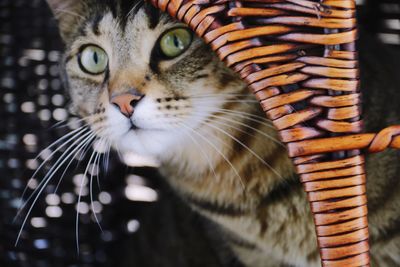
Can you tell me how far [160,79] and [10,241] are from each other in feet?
1.90

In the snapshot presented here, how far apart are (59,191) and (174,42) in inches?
20.2

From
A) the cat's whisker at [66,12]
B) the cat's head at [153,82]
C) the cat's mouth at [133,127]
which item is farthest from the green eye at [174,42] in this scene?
the cat's whisker at [66,12]

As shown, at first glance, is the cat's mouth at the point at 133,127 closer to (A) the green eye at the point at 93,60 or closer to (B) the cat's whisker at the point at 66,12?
(A) the green eye at the point at 93,60

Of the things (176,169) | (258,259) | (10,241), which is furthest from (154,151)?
(10,241)

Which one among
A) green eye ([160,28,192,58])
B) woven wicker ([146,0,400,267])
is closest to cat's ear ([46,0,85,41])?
green eye ([160,28,192,58])

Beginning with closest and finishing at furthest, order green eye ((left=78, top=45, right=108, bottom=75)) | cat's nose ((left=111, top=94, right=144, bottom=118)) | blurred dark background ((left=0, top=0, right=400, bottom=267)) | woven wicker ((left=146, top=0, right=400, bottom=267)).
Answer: woven wicker ((left=146, top=0, right=400, bottom=267)) → cat's nose ((left=111, top=94, right=144, bottom=118)) → green eye ((left=78, top=45, right=108, bottom=75)) → blurred dark background ((left=0, top=0, right=400, bottom=267))

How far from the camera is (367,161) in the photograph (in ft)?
2.65

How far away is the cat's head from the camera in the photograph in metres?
0.77

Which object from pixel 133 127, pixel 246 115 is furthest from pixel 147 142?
pixel 246 115

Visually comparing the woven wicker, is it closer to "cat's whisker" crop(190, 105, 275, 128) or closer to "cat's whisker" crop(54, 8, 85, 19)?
"cat's whisker" crop(190, 105, 275, 128)

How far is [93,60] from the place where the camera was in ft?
3.06

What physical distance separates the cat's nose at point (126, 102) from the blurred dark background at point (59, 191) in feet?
1.24

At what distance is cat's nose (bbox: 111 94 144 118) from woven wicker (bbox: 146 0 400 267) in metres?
0.19

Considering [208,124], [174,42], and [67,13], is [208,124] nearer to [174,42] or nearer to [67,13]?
[174,42]
